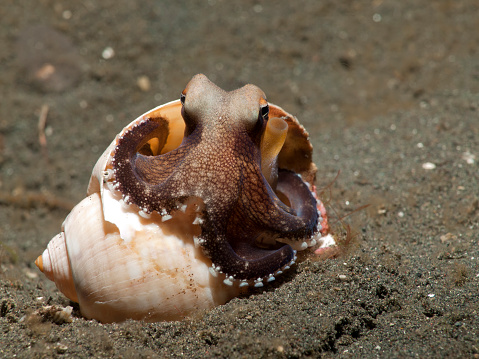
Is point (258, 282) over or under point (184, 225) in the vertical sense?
under

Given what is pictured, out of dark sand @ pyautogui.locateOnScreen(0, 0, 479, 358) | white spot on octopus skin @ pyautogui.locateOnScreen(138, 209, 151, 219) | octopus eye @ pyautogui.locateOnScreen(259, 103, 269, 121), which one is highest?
octopus eye @ pyautogui.locateOnScreen(259, 103, 269, 121)

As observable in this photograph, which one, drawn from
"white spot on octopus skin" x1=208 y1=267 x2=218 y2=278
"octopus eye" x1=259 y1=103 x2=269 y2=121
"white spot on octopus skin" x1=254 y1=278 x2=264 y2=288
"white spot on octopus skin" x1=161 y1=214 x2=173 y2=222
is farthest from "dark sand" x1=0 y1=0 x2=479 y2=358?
"octopus eye" x1=259 y1=103 x2=269 y2=121

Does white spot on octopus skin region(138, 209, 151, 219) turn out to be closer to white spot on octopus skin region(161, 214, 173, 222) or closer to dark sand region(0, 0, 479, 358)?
white spot on octopus skin region(161, 214, 173, 222)

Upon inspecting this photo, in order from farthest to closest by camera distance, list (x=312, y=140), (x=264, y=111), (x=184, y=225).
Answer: (x=312, y=140), (x=264, y=111), (x=184, y=225)

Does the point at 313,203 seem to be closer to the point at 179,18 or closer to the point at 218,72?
the point at 218,72

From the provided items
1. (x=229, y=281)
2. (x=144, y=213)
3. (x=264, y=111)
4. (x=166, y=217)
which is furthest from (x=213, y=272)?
(x=264, y=111)

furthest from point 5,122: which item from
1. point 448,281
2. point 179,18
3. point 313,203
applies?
point 448,281

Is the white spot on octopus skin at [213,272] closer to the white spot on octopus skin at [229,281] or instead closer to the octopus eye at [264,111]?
the white spot on octopus skin at [229,281]

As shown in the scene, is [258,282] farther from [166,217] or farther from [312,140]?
[312,140]
